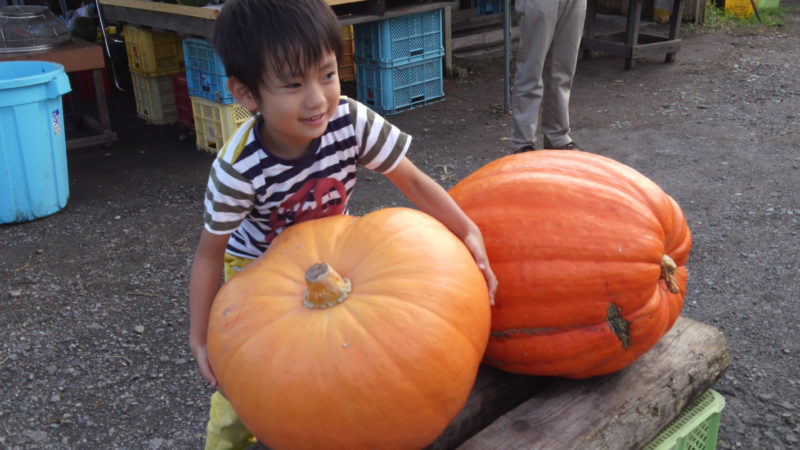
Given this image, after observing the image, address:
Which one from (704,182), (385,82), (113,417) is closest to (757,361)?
(704,182)

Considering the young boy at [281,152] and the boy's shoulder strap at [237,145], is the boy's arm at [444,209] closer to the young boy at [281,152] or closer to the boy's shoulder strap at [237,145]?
the young boy at [281,152]

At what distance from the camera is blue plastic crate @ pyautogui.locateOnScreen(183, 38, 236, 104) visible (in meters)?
5.18

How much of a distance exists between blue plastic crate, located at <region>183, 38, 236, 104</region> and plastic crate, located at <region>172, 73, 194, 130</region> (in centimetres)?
37

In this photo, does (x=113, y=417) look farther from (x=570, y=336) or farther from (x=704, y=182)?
(x=704, y=182)

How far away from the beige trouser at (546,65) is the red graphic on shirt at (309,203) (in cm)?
362

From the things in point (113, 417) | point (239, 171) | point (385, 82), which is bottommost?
point (113, 417)

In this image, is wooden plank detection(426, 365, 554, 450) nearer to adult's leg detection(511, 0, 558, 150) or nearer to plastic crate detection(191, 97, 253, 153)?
adult's leg detection(511, 0, 558, 150)

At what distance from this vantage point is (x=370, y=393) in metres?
1.25

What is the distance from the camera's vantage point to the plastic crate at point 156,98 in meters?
6.34

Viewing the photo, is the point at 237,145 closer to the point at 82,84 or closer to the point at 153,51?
the point at 153,51

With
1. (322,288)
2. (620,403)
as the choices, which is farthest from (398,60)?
(322,288)

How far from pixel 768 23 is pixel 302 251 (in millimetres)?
10028

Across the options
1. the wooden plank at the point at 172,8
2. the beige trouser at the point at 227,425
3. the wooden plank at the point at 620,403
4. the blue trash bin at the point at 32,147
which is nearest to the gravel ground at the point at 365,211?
the blue trash bin at the point at 32,147

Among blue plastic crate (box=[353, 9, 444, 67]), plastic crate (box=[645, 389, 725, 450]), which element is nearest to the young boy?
plastic crate (box=[645, 389, 725, 450])
